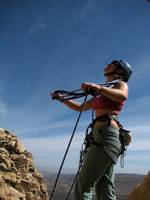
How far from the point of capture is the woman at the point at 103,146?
6059 mm

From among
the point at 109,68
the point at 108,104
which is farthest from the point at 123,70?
the point at 108,104

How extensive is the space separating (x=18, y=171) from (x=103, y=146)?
2820cm

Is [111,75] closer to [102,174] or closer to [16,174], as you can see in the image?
[102,174]

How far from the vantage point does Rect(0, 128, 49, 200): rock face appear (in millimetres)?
29100

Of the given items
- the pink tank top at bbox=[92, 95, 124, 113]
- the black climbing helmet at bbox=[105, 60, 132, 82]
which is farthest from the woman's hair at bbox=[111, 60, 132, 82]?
the pink tank top at bbox=[92, 95, 124, 113]

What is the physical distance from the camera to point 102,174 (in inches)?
244

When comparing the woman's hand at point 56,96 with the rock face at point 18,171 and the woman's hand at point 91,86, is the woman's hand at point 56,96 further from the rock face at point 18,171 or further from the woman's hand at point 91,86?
the rock face at point 18,171

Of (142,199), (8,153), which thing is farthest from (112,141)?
(8,153)

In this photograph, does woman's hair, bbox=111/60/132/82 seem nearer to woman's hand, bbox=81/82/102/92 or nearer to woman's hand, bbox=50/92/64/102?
woman's hand, bbox=81/82/102/92

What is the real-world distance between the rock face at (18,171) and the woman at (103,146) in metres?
20.4

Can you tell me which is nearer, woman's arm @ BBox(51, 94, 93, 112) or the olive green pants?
the olive green pants

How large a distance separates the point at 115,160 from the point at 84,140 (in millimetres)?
919

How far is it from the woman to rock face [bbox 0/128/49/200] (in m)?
20.4

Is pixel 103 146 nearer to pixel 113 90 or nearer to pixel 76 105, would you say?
pixel 113 90
